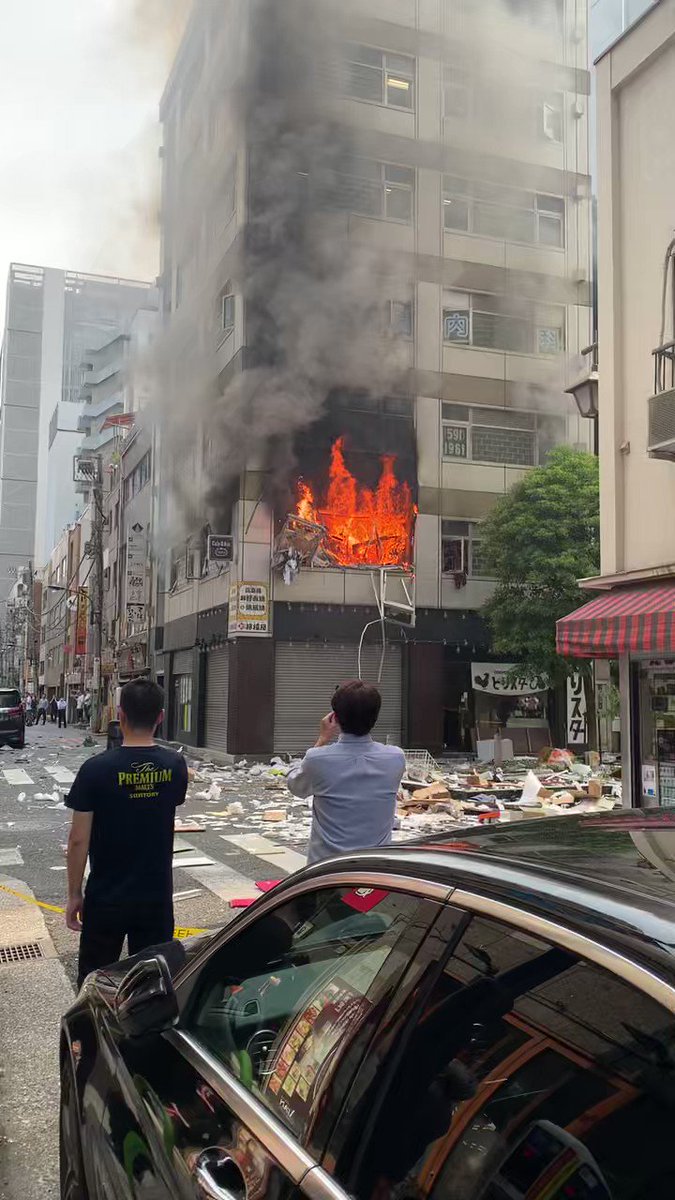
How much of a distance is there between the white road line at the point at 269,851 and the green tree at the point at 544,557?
39.3 ft

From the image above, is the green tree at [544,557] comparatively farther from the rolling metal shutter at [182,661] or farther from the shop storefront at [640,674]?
the shop storefront at [640,674]

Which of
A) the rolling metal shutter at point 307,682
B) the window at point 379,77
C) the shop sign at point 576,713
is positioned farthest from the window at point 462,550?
the window at point 379,77

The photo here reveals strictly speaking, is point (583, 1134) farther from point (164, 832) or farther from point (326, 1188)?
point (164, 832)

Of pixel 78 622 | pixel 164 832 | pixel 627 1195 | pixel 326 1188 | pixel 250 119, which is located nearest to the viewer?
pixel 627 1195

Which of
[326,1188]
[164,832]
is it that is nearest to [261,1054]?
[326,1188]

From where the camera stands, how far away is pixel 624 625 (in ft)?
28.5

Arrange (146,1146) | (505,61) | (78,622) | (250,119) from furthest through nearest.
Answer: (78,622)
(505,61)
(250,119)
(146,1146)

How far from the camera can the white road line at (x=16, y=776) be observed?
1736 cm

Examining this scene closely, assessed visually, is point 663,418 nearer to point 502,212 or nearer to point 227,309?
point 227,309

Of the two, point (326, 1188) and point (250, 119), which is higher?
point (250, 119)

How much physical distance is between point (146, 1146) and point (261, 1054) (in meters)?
0.30

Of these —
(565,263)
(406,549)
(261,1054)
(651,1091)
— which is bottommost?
(261,1054)

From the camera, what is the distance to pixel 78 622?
59750 mm

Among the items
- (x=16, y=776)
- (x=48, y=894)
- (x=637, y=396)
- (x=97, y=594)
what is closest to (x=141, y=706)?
(x=48, y=894)
